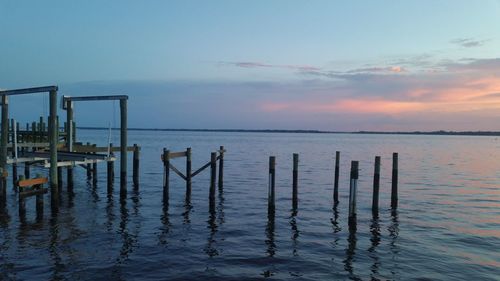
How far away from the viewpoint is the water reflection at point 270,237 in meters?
13.2

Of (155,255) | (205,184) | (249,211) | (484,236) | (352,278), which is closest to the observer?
(352,278)

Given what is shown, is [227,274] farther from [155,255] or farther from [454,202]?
[454,202]

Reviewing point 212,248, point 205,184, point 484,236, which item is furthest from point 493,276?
point 205,184

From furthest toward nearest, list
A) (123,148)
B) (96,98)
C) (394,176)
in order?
(96,98) → (123,148) → (394,176)

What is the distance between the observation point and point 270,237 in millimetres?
14898

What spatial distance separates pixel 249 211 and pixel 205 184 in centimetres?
990

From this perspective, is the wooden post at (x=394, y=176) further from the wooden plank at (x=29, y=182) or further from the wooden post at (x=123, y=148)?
the wooden plank at (x=29, y=182)

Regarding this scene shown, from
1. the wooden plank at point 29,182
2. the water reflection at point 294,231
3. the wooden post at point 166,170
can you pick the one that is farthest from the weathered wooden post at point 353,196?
the wooden plank at point 29,182

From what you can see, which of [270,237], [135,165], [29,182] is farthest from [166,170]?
[270,237]

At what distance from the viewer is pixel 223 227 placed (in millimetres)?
16312

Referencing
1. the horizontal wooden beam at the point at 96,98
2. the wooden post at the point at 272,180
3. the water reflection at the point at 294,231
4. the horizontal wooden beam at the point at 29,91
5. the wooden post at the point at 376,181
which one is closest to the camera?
the water reflection at the point at 294,231

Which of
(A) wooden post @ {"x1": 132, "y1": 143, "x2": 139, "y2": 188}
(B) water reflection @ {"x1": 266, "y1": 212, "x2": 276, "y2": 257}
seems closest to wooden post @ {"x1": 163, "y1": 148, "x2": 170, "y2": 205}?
(A) wooden post @ {"x1": 132, "y1": 143, "x2": 139, "y2": 188}

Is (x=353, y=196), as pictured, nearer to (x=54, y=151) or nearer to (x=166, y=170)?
(x=166, y=170)

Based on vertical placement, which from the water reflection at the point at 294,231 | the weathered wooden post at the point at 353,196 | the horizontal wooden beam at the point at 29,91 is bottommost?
the water reflection at the point at 294,231
